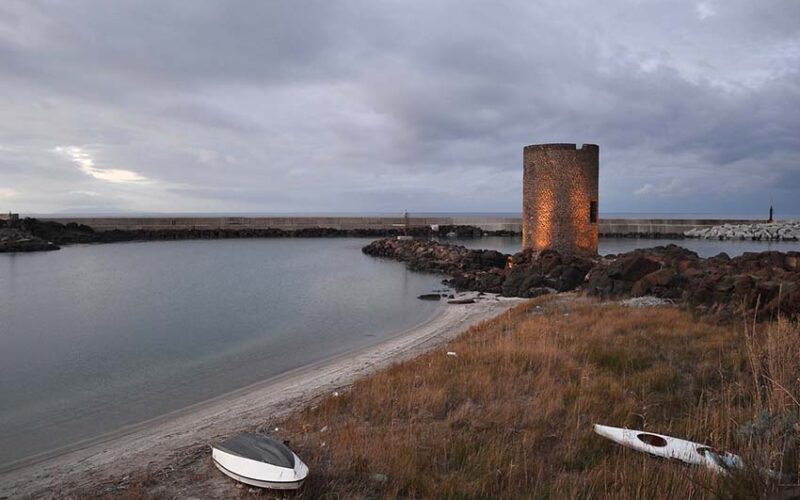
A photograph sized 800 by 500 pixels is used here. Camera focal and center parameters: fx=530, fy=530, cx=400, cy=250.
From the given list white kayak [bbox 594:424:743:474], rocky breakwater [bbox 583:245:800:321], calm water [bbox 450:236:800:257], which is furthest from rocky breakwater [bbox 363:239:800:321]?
calm water [bbox 450:236:800:257]

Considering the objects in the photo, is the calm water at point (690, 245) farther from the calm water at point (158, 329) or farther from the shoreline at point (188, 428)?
the shoreline at point (188, 428)

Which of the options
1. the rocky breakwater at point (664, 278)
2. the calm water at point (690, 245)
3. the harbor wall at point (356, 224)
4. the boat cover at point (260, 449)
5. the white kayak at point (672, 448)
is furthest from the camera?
the harbor wall at point (356, 224)

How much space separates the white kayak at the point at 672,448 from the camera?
3670 millimetres

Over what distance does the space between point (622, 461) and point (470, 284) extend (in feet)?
49.8

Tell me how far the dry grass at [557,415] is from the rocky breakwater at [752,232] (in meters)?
45.3

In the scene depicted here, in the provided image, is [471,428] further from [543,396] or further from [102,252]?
[102,252]

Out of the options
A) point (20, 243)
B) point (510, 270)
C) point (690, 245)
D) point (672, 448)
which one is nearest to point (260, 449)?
point (672, 448)

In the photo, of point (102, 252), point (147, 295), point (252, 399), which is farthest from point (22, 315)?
point (102, 252)

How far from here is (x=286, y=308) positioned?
1702 cm

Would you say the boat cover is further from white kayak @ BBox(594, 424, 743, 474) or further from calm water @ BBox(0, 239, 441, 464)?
calm water @ BBox(0, 239, 441, 464)

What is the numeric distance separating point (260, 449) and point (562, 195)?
17.4 m

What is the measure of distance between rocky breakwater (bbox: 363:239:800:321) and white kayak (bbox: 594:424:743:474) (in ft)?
11.3

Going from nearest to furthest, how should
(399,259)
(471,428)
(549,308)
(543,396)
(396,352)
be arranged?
(471,428) < (543,396) < (396,352) < (549,308) < (399,259)

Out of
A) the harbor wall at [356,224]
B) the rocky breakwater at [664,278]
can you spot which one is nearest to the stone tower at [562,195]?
the rocky breakwater at [664,278]
